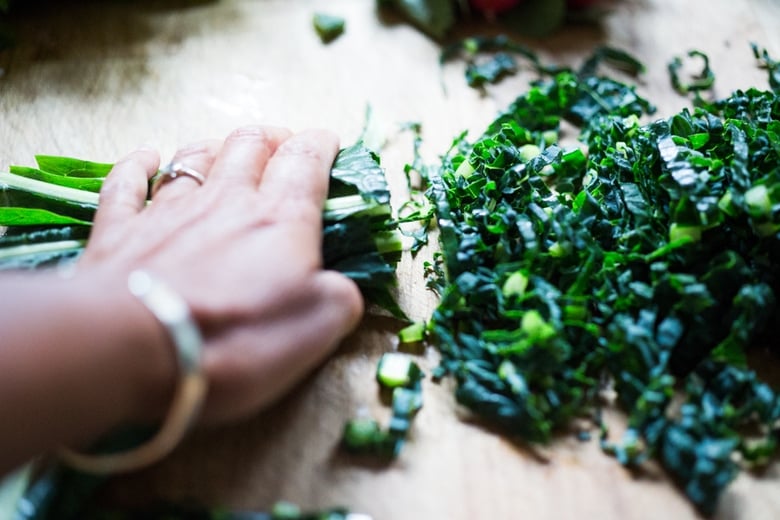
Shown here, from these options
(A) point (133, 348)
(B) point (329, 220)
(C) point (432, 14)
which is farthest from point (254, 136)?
(C) point (432, 14)

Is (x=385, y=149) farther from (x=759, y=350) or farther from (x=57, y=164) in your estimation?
(x=759, y=350)

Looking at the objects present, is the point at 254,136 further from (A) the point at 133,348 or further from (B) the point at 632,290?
(B) the point at 632,290

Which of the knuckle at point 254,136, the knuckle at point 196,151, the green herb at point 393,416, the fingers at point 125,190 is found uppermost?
the knuckle at point 254,136

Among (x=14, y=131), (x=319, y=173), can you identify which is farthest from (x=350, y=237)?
(x=14, y=131)

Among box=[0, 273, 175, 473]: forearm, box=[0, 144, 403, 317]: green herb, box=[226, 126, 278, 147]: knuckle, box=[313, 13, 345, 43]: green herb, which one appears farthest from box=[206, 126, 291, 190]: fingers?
box=[313, 13, 345, 43]: green herb

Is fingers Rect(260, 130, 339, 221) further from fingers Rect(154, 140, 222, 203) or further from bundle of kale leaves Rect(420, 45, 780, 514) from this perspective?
bundle of kale leaves Rect(420, 45, 780, 514)

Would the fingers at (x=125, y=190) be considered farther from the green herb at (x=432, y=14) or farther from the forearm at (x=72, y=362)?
the green herb at (x=432, y=14)

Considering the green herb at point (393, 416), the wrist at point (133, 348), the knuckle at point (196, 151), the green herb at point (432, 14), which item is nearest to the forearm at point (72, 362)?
the wrist at point (133, 348)

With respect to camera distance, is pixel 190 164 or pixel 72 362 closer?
pixel 72 362
